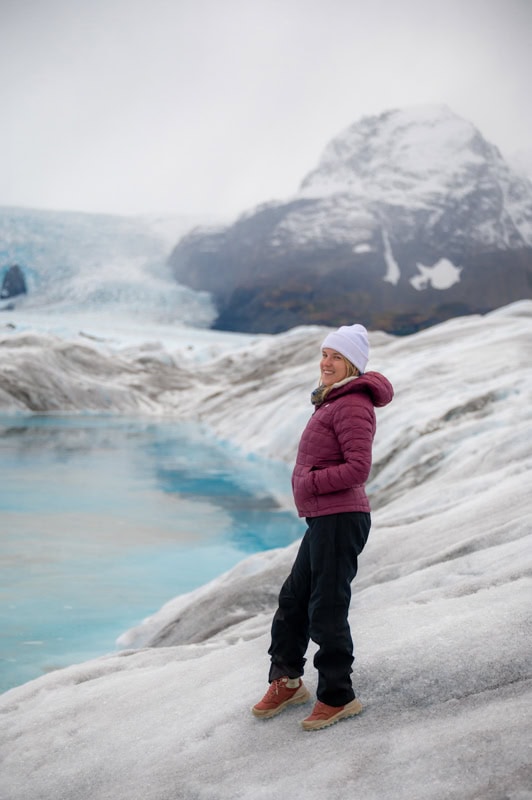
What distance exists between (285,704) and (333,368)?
1.41m

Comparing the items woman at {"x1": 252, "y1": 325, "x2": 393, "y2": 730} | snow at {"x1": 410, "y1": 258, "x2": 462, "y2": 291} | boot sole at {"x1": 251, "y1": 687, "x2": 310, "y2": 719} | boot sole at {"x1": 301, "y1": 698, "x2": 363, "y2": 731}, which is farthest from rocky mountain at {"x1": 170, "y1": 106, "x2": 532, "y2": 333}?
boot sole at {"x1": 301, "y1": 698, "x2": 363, "y2": 731}

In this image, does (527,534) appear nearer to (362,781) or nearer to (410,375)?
(362,781)

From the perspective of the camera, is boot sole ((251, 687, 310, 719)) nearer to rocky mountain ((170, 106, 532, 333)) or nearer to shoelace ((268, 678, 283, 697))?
shoelace ((268, 678, 283, 697))

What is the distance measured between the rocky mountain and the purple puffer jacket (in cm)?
7091

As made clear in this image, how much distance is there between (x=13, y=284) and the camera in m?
67.2

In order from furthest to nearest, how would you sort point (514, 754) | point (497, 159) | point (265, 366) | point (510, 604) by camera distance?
point (497, 159) → point (265, 366) → point (510, 604) → point (514, 754)

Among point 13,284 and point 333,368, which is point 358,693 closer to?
point 333,368

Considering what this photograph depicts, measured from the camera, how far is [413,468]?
468 inches

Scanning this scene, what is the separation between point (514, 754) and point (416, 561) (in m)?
2.66

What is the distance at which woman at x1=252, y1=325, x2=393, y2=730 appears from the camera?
2.94 metres

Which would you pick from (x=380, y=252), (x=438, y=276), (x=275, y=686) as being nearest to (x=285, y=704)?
(x=275, y=686)

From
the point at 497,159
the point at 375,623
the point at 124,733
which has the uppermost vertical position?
the point at 497,159

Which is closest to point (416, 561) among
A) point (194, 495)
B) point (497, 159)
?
point (194, 495)

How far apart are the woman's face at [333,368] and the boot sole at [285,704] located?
130 cm
